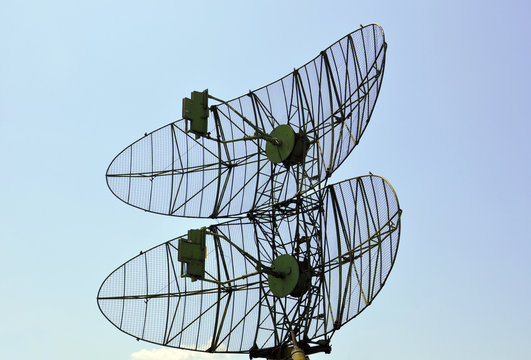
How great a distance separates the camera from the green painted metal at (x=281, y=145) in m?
24.1

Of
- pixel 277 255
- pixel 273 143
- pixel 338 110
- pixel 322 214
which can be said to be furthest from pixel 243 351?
pixel 338 110

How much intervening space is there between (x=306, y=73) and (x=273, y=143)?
2.87 meters

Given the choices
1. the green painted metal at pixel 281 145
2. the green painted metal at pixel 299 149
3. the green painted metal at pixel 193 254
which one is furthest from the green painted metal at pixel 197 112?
the green painted metal at pixel 193 254

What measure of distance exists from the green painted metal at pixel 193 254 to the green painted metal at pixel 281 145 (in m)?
4.22

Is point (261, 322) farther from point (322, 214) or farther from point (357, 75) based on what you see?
point (357, 75)

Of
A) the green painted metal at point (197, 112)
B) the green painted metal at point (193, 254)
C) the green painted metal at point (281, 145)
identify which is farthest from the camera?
the green painted metal at point (281, 145)

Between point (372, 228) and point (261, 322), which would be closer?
point (372, 228)

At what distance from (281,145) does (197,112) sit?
10.3ft

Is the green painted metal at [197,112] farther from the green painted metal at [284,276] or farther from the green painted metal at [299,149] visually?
the green painted metal at [284,276]

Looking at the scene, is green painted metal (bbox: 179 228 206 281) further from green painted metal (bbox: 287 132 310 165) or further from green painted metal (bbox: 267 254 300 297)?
green painted metal (bbox: 287 132 310 165)

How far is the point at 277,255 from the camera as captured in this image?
953 inches

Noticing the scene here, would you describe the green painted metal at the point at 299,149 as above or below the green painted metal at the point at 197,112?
below

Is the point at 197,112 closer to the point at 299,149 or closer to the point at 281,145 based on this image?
the point at 281,145

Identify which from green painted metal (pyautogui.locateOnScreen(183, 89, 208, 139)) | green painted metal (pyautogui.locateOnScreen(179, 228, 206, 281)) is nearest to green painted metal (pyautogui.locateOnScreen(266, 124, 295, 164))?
green painted metal (pyautogui.locateOnScreen(183, 89, 208, 139))
